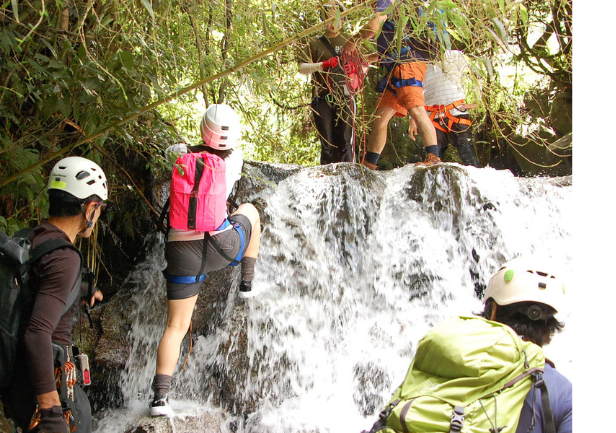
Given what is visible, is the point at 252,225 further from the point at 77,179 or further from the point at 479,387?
the point at 479,387

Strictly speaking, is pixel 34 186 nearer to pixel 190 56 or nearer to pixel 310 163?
pixel 190 56

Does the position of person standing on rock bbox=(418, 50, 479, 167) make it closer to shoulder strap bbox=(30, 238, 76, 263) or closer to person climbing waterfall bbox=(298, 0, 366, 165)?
person climbing waterfall bbox=(298, 0, 366, 165)

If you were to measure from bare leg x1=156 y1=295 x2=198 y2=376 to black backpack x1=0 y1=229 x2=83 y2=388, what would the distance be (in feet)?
3.25

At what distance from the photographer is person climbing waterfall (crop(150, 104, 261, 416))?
2.59 meters

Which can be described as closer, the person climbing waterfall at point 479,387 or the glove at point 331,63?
the person climbing waterfall at point 479,387

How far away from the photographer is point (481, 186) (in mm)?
4199

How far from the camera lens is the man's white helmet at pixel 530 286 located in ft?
4.81

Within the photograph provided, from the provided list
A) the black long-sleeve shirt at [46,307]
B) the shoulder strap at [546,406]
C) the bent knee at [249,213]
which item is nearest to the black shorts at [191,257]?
the bent knee at [249,213]

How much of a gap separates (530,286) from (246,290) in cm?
206

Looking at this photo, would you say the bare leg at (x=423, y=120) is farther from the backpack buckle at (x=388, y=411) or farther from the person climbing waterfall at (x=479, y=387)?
the backpack buckle at (x=388, y=411)

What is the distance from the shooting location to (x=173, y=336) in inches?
104

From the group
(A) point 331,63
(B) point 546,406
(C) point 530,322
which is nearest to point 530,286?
(C) point 530,322

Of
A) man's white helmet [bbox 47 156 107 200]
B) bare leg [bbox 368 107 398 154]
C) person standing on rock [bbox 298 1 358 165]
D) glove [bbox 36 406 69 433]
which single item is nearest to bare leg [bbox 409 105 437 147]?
bare leg [bbox 368 107 398 154]

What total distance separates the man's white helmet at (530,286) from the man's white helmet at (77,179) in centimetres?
149
